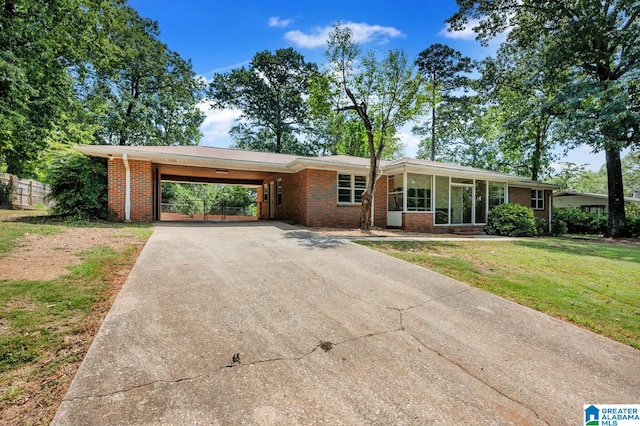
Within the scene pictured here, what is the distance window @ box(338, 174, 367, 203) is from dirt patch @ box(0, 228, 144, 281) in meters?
7.97

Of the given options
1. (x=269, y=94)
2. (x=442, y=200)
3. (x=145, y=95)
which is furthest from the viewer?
(x=269, y=94)

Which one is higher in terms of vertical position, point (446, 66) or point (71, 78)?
point (446, 66)

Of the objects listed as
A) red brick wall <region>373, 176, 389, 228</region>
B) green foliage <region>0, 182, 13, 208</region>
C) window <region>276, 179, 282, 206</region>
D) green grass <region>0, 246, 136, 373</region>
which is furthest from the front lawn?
green foliage <region>0, 182, 13, 208</region>

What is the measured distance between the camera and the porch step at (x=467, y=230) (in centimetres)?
1350

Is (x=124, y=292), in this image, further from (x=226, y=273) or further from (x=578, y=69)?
(x=578, y=69)

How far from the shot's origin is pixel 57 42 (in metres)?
11.4

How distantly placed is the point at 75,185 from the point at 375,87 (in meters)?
11.3

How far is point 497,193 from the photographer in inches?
614

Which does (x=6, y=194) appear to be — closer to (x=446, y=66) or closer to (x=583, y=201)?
(x=446, y=66)

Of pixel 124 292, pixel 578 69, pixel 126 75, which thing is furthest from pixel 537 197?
pixel 126 75

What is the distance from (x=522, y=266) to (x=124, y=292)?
754 cm

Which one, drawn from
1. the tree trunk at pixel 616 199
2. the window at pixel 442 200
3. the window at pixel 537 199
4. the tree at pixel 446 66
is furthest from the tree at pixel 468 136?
the window at pixel 442 200

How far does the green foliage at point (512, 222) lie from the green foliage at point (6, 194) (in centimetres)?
2384

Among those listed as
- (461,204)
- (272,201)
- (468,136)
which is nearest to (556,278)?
(461,204)
